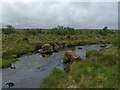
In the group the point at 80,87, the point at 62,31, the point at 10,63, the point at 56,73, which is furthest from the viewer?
the point at 62,31

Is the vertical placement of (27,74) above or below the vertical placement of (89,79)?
below

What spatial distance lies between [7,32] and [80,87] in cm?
11632

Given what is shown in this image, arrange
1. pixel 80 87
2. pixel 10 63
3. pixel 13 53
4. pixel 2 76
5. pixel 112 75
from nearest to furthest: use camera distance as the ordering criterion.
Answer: pixel 80 87 < pixel 112 75 < pixel 2 76 < pixel 10 63 < pixel 13 53

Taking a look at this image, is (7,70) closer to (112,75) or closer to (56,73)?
(56,73)

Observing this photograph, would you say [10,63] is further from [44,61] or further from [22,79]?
[22,79]

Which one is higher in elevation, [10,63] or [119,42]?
[119,42]

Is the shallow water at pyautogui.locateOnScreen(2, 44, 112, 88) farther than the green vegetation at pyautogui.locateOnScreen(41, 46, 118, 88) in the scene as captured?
Yes

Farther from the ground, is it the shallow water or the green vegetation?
the green vegetation

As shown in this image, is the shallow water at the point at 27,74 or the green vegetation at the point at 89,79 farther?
the shallow water at the point at 27,74

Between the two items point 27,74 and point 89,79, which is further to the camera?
point 27,74

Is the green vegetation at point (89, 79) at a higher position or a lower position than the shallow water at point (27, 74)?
higher

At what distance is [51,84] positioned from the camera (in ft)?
90.9

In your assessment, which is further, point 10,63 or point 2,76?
point 10,63

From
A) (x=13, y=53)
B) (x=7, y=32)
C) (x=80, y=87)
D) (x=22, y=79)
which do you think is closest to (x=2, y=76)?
(x=22, y=79)
